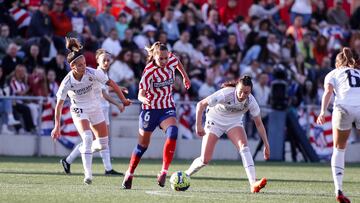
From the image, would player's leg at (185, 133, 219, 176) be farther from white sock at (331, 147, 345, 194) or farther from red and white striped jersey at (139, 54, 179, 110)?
white sock at (331, 147, 345, 194)

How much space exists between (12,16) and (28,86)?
8.51 feet

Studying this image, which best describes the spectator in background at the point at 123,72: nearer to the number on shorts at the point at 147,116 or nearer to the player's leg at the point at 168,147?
the number on shorts at the point at 147,116

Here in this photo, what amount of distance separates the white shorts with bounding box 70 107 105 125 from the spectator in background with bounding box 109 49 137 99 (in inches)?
324

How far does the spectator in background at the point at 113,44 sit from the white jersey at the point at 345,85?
41.3 feet

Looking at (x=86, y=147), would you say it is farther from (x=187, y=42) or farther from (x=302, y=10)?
(x=302, y=10)

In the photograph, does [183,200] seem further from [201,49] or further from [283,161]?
[201,49]

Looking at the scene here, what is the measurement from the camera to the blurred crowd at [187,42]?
2380 centimetres

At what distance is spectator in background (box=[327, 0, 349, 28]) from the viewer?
30.8m

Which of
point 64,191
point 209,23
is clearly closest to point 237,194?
point 64,191

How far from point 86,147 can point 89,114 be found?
665 mm

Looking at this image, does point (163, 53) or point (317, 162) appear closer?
point (163, 53)

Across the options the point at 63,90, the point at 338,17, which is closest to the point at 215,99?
the point at 63,90

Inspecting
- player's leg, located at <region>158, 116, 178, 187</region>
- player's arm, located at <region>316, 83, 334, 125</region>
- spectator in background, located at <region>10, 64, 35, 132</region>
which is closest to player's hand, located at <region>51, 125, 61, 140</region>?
player's leg, located at <region>158, 116, 178, 187</region>

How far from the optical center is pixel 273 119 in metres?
24.2
